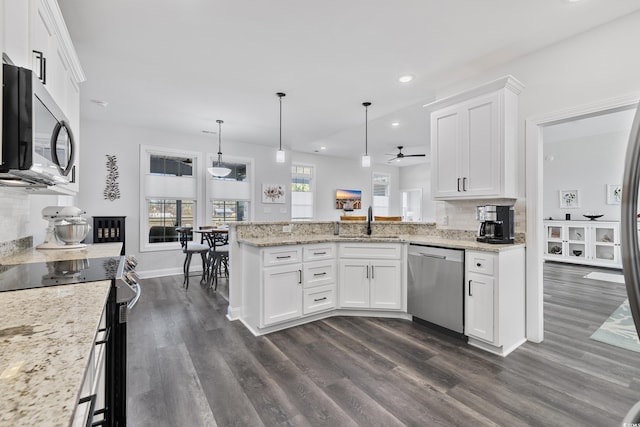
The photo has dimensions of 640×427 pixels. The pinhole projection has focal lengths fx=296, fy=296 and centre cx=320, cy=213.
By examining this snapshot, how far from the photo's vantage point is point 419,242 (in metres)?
3.02

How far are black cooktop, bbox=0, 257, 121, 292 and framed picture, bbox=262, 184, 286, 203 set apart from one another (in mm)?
4719

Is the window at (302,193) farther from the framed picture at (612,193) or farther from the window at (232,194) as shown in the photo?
the framed picture at (612,193)

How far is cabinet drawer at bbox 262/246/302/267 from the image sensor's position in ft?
9.26

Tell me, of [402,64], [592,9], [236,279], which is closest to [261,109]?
[402,64]

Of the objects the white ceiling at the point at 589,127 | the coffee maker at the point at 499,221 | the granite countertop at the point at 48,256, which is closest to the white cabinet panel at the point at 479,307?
the coffee maker at the point at 499,221

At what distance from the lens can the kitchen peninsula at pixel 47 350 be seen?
460mm

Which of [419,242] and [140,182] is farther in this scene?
[140,182]

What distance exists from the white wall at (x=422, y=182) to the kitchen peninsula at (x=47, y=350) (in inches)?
355

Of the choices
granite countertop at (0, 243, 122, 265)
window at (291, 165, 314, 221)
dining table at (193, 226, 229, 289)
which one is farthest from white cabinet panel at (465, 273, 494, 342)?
window at (291, 165, 314, 221)

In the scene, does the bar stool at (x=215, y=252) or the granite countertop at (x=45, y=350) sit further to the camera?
the bar stool at (x=215, y=252)

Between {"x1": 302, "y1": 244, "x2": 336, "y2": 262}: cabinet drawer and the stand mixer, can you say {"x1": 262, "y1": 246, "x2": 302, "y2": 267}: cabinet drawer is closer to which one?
{"x1": 302, "y1": 244, "x2": 336, "y2": 262}: cabinet drawer

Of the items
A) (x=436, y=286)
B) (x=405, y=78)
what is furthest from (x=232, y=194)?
(x=436, y=286)

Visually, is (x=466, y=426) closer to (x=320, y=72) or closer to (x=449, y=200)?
(x=449, y=200)

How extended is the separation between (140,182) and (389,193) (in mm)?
7043
